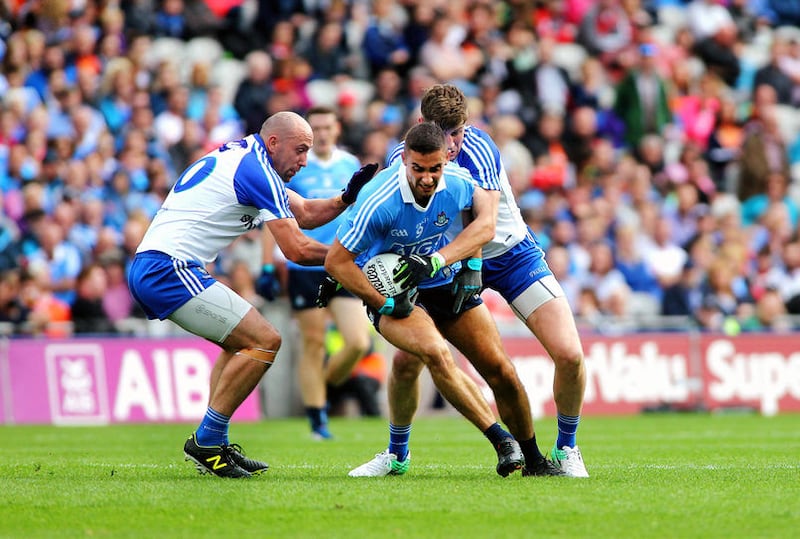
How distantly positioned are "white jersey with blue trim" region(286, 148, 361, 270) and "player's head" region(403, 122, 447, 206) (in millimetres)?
5053

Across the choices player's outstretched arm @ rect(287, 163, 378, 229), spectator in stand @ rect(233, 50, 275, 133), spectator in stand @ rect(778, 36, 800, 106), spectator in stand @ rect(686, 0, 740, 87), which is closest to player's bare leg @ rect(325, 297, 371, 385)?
player's outstretched arm @ rect(287, 163, 378, 229)

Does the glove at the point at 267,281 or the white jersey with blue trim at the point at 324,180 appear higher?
the white jersey with blue trim at the point at 324,180

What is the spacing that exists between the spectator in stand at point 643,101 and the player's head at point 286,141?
14.0 m

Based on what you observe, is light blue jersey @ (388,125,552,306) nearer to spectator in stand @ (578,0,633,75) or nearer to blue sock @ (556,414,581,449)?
blue sock @ (556,414,581,449)

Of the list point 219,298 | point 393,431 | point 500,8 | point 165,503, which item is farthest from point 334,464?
point 500,8

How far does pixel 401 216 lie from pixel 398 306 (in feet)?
1.76

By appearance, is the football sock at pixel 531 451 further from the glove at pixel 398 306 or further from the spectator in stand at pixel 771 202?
the spectator in stand at pixel 771 202

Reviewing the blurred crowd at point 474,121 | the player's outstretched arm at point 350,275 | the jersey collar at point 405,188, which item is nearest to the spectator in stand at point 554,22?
the blurred crowd at point 474,121

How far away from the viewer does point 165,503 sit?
724 cm

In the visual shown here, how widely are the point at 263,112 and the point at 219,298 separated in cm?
1129

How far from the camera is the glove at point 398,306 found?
8.20 m

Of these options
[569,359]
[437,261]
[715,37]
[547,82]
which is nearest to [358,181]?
[437,261]

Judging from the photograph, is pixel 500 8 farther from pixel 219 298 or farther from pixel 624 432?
pixel 219 298

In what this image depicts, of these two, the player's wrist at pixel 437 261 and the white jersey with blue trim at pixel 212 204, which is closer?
the player's wrist at pixel 437 261
